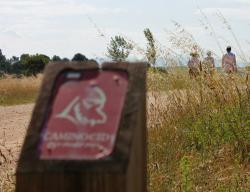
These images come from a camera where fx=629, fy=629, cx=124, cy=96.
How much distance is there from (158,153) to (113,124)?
11.1ft

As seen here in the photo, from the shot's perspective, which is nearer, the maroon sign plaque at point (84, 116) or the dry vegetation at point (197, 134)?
the maroon sign plaque at point (84, 116)

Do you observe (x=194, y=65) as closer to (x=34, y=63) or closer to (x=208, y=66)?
(x=208, y=66)

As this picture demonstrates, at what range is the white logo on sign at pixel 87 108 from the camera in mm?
2270

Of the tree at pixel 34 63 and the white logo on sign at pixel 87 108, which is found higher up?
the tree at pixel 34 63

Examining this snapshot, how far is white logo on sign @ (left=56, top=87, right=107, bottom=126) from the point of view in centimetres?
Result: 227

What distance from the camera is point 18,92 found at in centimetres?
2433

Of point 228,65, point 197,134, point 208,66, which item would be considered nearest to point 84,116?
point 197,134

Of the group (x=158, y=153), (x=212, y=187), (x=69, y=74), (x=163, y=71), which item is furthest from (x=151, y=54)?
(x=69, y=74)

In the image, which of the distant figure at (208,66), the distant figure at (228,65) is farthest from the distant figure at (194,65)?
the distant figure at (228,65)

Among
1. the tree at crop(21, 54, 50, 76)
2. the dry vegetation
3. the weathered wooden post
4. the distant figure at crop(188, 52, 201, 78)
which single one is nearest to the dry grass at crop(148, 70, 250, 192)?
the dry vegetation

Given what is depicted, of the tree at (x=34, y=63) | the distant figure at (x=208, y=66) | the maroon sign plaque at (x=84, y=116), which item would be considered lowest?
the maroon sign plaque at (x=84, y=116)

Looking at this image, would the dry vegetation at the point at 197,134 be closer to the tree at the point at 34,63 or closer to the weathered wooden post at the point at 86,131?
the weathered wooden post at the point at 86,131

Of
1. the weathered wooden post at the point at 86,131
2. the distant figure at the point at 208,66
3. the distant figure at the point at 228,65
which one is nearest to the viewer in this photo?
the weathered wooden post at the point at 86,131

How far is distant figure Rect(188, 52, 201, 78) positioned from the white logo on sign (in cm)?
487
